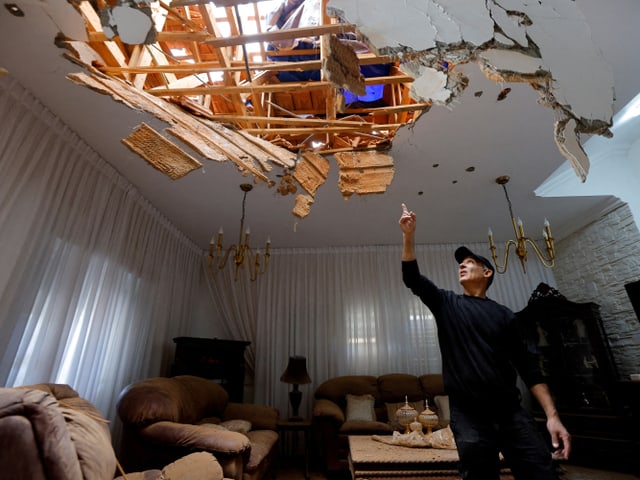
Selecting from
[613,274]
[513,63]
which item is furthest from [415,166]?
[613,274]

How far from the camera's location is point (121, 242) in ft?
9.86

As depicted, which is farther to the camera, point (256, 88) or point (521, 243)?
point (521, 243)

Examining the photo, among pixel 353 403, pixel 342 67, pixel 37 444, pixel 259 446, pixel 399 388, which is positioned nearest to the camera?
pixel 37 444

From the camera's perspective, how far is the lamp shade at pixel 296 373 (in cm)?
363

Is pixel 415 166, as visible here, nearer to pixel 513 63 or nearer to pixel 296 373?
pixel 513 63

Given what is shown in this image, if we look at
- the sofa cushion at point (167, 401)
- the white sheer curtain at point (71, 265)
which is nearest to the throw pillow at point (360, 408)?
the sofa cushion at point (167, 401)

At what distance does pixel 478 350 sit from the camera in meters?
1.28

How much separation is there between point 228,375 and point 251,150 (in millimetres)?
2785

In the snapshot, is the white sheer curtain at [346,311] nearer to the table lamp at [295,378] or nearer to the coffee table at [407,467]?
the table lamp at [295,378]

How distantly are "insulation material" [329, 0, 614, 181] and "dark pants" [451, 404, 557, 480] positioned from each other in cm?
98

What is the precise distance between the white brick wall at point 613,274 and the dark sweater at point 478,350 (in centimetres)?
314

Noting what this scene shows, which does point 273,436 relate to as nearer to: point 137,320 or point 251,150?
point 137,320

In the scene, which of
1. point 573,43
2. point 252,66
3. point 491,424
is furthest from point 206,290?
point 573,43

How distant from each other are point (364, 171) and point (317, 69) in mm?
971
